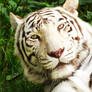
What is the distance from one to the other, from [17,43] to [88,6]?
6.81 feet

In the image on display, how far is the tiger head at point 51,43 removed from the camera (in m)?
2.52

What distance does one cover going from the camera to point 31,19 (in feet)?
9.09

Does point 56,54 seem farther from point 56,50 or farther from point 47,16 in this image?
point 47,16

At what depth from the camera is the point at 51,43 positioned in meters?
2.49

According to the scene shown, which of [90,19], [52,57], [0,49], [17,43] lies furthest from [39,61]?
[90,19]

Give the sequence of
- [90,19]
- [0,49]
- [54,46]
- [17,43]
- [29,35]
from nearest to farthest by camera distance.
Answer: [54,46] → [29,35] → [17,43] → [0,49] → [90,19]

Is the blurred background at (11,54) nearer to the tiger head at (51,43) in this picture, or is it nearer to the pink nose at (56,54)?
the tiger head at (51,43)

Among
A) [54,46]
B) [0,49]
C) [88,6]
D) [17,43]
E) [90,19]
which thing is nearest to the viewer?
[54,46]

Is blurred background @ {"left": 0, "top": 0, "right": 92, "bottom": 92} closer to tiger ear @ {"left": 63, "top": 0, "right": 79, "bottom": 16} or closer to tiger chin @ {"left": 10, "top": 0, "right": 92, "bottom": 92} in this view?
tiger chin @ {"left": 10, "top": 0, "right": 92, "bottom": 92}

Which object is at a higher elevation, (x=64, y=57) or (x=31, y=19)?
(x=31, y=19)

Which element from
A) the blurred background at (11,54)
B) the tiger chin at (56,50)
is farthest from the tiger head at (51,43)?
the blurred background at (11,54)

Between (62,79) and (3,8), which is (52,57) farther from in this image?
(3,8)

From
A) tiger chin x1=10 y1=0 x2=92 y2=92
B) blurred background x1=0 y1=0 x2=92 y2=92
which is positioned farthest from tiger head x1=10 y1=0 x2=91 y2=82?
blurred background x1=0 y1=0 x2=92 y2=92

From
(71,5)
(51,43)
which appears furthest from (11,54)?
(51,43)
